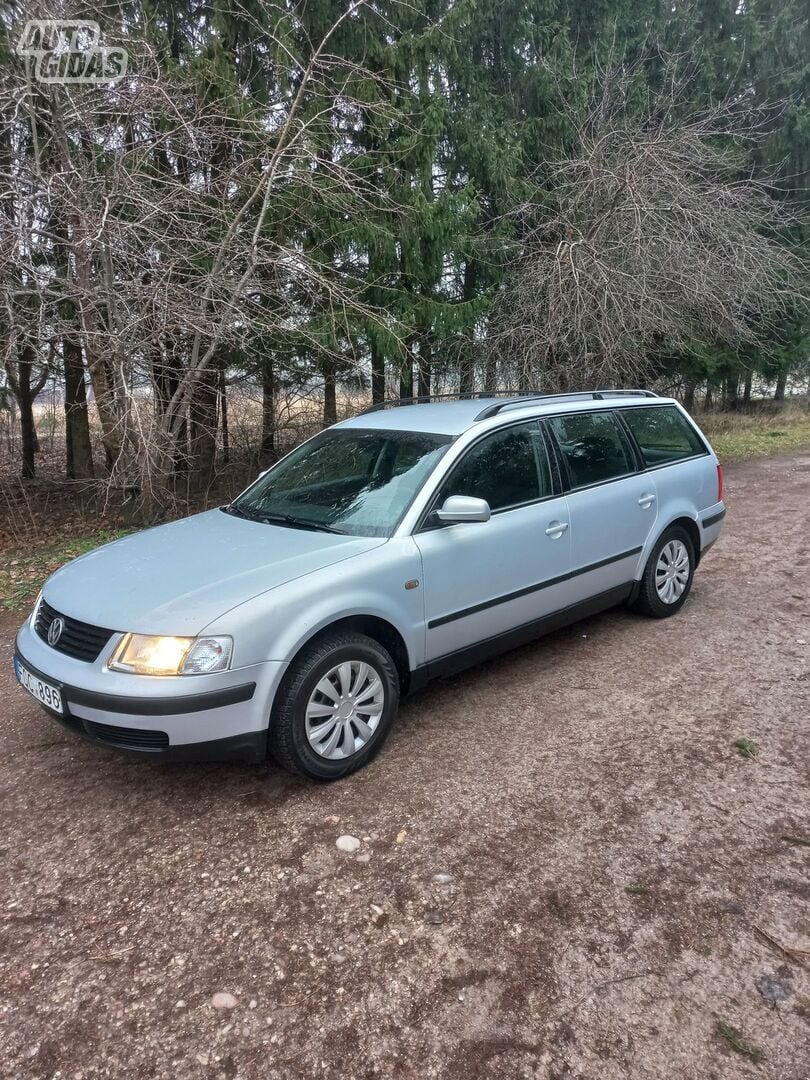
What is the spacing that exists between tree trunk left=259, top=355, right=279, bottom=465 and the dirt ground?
6272mm

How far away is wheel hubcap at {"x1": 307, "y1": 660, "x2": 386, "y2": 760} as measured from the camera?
318cm

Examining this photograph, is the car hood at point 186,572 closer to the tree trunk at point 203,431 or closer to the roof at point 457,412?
the roof at point 457,412

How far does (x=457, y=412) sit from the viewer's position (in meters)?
4.43

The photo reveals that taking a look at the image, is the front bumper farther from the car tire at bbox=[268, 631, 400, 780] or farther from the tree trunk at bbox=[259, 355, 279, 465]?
the tree trunk at bbox=[259, 355, 279, 465]

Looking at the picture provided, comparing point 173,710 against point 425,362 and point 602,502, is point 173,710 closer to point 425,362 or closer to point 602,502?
point 602,502

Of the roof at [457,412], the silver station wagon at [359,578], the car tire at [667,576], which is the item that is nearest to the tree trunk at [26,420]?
the roof at [457,412]

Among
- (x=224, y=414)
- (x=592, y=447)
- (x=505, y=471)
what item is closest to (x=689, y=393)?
(x=224, y=414)

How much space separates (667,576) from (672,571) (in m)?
0.07

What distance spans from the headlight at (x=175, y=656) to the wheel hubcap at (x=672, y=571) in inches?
134

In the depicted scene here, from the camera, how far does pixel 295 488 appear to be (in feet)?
14.1

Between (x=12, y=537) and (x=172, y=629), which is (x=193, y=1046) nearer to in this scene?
(x=172, y=629)

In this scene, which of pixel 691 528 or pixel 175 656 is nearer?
pixel 175 656

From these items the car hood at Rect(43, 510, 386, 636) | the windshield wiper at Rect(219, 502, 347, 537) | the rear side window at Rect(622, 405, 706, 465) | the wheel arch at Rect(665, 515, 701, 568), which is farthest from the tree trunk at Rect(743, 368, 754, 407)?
the car hood at Rect(43, 510, 386, 636)

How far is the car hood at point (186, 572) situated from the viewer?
299 cm
